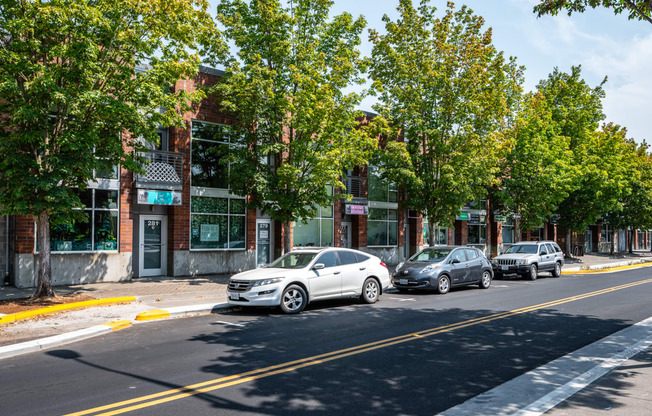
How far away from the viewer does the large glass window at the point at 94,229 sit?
16125 mm

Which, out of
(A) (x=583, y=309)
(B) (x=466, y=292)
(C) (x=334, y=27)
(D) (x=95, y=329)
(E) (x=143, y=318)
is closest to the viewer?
(D) (x=95, y=329)

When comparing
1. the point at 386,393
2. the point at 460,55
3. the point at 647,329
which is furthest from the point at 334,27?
the point at 386,393

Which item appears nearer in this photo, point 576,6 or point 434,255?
point 576,6

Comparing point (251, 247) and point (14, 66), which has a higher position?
point (14, 66)

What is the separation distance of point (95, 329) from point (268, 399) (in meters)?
5.55

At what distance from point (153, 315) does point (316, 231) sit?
13.7 metres

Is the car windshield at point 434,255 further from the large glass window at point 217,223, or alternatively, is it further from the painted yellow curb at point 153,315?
the painted yellow curb at point 153,315

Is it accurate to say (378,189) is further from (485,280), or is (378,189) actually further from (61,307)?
(61,307)

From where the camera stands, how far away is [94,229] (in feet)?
55.2

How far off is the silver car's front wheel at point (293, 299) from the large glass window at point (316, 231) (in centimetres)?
1148

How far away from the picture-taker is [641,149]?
163ft

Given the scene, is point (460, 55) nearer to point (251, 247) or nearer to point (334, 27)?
point (334, 27)

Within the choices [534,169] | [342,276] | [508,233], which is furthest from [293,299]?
[508,233]

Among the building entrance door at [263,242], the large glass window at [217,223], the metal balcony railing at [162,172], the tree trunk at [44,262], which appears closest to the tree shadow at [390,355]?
the tree trunk at [44,262]
